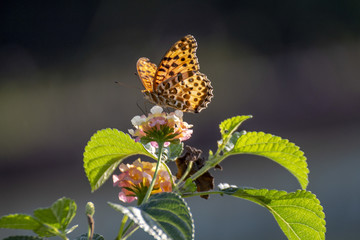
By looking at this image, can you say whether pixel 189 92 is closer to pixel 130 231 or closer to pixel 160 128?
pixel 160 128

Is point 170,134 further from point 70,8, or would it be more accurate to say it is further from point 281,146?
point 70,8

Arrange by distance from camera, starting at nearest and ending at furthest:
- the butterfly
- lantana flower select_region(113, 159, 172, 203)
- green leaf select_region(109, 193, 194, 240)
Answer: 1. green leaf select_region(109, 193, 194, 240)
2. lantana flower select_region(113, 159, 172, 203)
3. the butterfly

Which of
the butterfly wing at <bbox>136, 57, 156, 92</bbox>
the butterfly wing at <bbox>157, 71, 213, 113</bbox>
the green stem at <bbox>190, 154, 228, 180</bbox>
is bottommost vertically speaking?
the green stem at <bbox>190, 154, 228, 180</bbox>

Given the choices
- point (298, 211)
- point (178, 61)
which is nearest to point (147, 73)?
point (178, 61)

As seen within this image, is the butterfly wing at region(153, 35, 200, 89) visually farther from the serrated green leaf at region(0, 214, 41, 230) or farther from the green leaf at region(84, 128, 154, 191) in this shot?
the serrated green leaf at region(0, 214, 41, 230)

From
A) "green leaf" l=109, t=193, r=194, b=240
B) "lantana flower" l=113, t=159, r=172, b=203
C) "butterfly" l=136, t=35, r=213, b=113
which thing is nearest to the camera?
"green leaf" l=109, t=193, r=194, b=240

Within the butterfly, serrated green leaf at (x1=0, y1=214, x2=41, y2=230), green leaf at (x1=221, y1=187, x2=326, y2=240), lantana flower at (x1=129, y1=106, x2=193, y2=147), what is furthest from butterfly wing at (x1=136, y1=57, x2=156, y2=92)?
serrated green leaf at (x1=0, y1=214, x2=41, y2=230)

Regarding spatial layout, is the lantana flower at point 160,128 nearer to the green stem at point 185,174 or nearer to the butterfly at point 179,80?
the green stem at point 185,174

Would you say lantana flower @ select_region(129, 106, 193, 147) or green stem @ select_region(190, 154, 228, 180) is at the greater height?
lantana flower @ select_region(129, 106, 193, 147)
